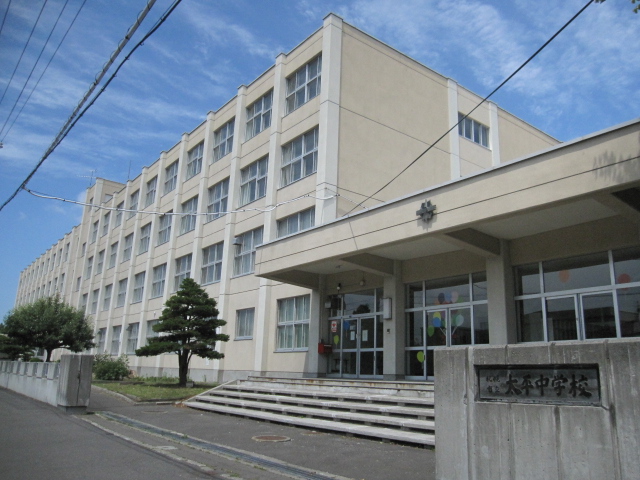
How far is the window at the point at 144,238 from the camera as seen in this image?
124 feet

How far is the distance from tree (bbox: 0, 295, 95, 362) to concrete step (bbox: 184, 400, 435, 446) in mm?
22016

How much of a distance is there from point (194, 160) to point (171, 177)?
3.56 meters

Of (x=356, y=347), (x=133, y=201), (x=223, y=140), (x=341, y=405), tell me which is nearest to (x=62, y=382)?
(x=341, y=405)

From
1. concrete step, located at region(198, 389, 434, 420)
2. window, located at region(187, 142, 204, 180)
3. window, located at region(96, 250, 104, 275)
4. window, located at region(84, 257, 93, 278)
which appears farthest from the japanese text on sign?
window, located at region(84, 257, 93, 278)

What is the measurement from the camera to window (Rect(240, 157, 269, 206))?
25109 millimetres

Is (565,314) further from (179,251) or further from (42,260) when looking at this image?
(42,260)

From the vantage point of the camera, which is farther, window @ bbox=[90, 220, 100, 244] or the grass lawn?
window @ bbox=[90, 220, 100, 244]

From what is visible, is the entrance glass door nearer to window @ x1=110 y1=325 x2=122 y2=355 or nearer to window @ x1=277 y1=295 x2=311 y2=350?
window @ x1=277 y1=295 x2=311 y2=350

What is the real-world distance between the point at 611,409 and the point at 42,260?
2971 inches

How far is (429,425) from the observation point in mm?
9930

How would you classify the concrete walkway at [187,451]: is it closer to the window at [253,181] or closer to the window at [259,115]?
the window at [253,181]

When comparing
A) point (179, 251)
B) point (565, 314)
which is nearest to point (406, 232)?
point (565, 314)

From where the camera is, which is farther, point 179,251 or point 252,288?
point 179,251

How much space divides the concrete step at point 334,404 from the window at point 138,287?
21384 mm
